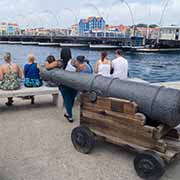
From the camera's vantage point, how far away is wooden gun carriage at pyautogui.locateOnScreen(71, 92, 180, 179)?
3324mm

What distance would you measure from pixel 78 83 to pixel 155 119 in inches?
54.7

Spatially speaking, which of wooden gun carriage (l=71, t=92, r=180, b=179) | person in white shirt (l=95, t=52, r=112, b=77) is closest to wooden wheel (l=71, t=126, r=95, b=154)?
wooden gun carriage (l=71, t=92, r=180, b=179)

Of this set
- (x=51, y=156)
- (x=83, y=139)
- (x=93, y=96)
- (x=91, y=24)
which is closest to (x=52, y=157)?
(x=51, y=156)

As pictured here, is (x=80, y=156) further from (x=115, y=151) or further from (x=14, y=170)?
(x=14, y=170)

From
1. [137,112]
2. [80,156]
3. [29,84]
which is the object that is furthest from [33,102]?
[137,112]

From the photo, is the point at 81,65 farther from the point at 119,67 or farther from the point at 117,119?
the point at 117,119

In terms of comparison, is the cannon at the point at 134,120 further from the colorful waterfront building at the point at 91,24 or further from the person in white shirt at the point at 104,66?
the colorful waterfront building at the point at 91,24

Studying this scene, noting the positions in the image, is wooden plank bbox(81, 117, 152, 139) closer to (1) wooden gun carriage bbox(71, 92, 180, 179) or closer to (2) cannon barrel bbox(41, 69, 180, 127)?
(1) wooden gun carriage bbox(71, 92, 180, 179)

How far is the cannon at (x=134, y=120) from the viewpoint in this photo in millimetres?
3330

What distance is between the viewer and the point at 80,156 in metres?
3.95

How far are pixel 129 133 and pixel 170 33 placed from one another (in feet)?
272

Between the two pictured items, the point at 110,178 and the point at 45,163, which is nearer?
the point at 110,178

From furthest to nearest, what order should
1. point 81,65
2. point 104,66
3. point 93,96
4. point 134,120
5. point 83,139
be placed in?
point 104,66
point 81,65
point 83,139
point 93,96
point 134,120

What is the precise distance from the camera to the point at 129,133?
11.8 ft
